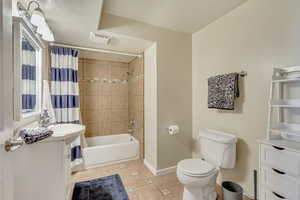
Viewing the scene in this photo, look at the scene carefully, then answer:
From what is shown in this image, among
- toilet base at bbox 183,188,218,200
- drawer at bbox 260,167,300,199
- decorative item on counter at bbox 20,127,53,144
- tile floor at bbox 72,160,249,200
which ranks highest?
decorative item on counter at bbox 20,127,53,144

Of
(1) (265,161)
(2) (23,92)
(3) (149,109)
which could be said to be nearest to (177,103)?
(3) (149,109)

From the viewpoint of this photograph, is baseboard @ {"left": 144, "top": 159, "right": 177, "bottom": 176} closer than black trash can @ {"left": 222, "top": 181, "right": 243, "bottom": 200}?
No

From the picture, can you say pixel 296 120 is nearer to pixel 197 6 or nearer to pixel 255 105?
pixel 255 105

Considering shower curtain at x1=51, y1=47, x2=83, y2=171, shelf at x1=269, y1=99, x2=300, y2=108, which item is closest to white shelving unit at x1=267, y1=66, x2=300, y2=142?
shelf at x1=269, y1=99, x2=300, y2=108

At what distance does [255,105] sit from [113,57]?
104 inches

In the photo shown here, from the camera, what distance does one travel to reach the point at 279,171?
1.10 m

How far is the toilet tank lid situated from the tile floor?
2.36 ft

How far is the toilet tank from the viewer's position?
1.57 m

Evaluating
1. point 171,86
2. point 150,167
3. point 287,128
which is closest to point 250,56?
point 287,128

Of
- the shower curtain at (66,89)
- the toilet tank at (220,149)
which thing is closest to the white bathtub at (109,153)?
the shower curtain at (66,89)

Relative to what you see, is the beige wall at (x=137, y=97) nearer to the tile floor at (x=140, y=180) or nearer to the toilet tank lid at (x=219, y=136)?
the tile floor at (x=140, y=180)

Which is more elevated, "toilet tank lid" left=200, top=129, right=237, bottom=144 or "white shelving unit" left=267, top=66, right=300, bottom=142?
"white shelving unit" left=267, top=66, right=300, bottom=142

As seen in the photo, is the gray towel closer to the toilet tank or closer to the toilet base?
the toilet tank

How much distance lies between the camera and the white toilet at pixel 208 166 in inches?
55.2
